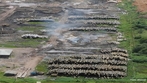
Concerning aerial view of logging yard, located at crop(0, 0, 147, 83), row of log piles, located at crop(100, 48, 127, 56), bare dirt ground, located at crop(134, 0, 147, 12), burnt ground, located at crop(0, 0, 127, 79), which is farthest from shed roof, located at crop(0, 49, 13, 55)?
bare dirt ground, located at crop(134, 0, 147, 12)

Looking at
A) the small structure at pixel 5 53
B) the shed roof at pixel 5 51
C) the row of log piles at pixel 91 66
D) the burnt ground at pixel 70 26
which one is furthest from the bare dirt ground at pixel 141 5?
the small structure at pixel 5 53

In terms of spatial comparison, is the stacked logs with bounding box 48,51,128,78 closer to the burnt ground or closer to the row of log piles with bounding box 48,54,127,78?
the row of log piles with bounding box 48,54,127,78

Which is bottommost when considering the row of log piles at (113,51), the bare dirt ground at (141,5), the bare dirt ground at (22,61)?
the bare dirt ground at (22,61)

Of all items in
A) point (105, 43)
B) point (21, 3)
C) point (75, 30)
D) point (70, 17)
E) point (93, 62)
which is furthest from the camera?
point (21, 3)

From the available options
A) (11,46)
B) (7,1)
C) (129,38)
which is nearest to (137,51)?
(129,38)

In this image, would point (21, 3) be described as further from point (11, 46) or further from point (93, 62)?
point (93, 62)

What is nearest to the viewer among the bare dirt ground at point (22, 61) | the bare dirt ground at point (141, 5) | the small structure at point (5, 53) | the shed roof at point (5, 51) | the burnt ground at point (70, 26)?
the bare dirt ground at point (22, 61)

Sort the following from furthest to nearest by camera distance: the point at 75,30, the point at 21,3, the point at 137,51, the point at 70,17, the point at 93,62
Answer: the point at 21,3 < the point at 70,17 < the point at 75,30 < the point at 137,51 < the point at 93,62

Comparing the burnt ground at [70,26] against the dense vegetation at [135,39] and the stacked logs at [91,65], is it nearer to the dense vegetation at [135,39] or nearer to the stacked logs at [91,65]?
the dense vegetation at [135,39]

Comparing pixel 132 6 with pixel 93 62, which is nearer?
pixel 93 62
